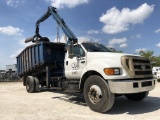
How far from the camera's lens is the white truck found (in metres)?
7.56

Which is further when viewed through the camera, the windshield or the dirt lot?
the windshield

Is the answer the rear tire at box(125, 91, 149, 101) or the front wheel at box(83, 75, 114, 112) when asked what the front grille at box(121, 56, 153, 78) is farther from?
the rear tire at box(125, 91, 149, 101)

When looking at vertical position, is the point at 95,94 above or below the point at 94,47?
below

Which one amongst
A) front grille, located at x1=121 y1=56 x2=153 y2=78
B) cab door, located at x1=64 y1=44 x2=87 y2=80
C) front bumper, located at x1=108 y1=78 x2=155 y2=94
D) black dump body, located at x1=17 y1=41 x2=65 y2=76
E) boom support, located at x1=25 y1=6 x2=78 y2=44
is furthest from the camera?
black dump body, located at x1=17 y1=41 x2=65 y2=76

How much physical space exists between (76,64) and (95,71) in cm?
145

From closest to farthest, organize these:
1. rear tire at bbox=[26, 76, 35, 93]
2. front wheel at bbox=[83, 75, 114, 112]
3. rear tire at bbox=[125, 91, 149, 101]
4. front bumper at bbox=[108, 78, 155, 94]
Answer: front bumper at bbox=[108, 78, 155, 94] → front wheel at bbox=[83, 75, 114, 112] → rear tire at bbox=[125, 91, 149, 101] → rear tire at bbox=[26, 76, 35, 93]

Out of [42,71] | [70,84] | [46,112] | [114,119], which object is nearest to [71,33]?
[42,71]

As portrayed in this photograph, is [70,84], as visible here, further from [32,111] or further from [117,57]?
[117,57]

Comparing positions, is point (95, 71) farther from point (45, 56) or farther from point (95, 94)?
point (45, 56)

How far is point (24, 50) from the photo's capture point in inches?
578

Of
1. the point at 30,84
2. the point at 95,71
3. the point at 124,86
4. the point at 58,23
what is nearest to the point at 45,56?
the point at 58,23

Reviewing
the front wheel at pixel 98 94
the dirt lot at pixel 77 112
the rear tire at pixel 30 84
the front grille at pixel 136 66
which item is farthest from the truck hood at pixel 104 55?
the rear tire at pixel 30 84

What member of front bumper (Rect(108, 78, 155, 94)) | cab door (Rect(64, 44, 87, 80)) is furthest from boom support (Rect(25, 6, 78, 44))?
front bumper (Rect(108, 78, 155, 94))

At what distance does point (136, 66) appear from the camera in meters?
7.90
